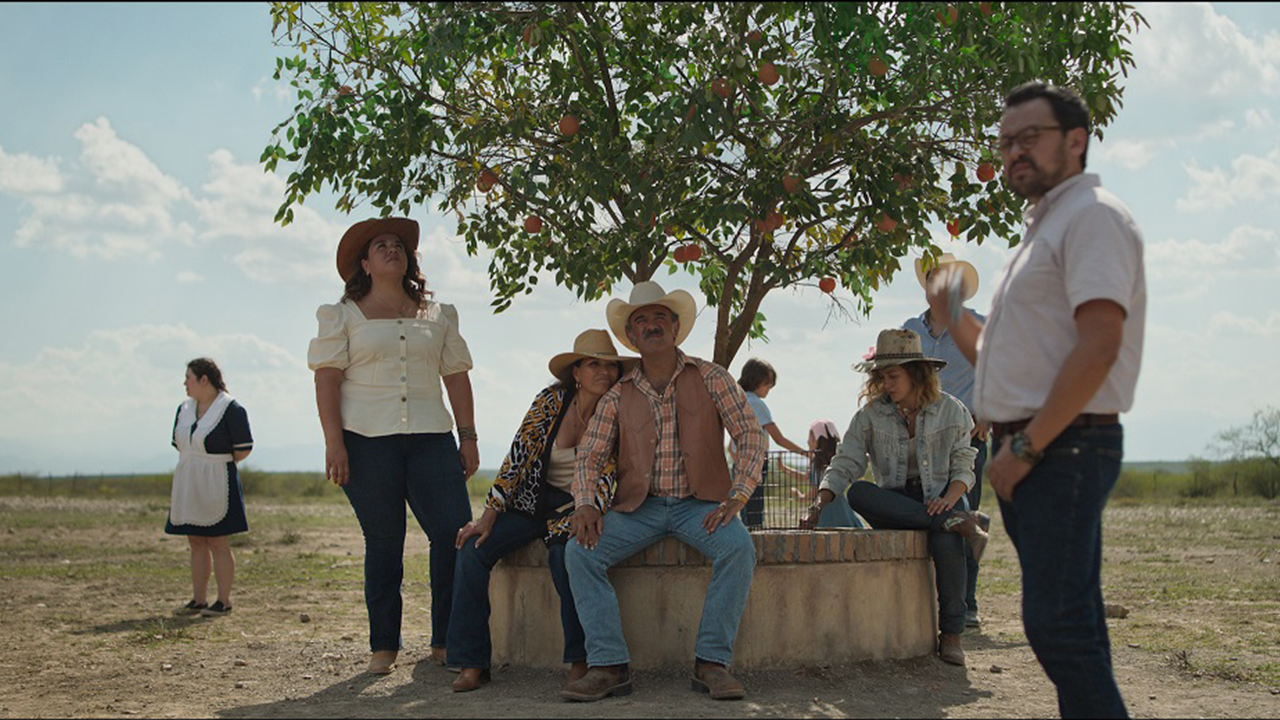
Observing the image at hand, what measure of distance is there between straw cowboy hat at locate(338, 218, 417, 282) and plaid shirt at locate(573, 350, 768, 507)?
4.87 ft

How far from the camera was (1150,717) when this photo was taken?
5.35 m

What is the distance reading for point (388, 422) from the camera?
20.4 ft

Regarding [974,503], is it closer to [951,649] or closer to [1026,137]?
[951,649]

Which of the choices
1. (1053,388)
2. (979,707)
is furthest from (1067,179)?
(979,707)

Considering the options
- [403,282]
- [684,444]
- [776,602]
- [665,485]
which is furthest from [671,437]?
[403,282]

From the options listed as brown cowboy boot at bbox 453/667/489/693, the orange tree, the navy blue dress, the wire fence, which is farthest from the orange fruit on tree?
the navy blue dress

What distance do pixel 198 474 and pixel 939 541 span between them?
586cm

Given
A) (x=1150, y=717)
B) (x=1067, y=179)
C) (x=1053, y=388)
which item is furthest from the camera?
(x=1150, y=717)

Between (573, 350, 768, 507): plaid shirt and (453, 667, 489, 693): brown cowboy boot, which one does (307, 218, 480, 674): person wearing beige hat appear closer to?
(453, 667, 489, 693): brown cowboy boot

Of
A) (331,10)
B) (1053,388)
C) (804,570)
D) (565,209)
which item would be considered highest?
(331,10)

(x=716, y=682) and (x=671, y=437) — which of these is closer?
(x=716, y=682)

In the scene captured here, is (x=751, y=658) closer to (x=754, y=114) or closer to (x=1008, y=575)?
(x=754, y=114)

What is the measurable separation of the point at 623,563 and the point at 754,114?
223 cm

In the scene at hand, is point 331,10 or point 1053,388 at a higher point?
point 331,10
